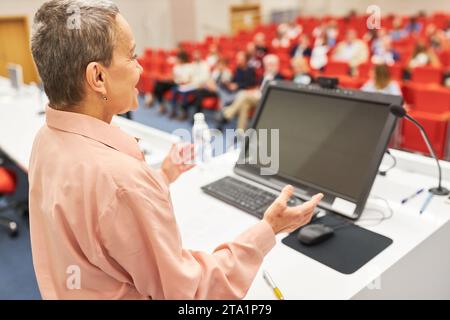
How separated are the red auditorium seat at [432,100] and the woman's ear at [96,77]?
157 inches

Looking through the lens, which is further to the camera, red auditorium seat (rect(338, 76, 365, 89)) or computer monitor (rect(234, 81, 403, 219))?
red auditorium seat (rect(338, 76, 365, 89))

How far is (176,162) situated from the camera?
153 cm

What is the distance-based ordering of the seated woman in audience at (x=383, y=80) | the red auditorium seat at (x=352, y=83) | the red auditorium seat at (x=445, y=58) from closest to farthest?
the seated woman in audience at (x=383, y=80) < the red auditorium seat at (x=352, y=83) < the red auditorium seat at (x=445, y=58)

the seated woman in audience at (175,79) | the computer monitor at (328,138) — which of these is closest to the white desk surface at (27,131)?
the computer monitor at (328,138)

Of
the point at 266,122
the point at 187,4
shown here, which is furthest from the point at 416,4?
the point at 266,122

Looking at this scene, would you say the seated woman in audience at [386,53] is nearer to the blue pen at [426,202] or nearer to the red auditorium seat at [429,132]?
the red auditorium seat at [429,132]

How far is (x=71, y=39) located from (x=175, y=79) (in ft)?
20.1

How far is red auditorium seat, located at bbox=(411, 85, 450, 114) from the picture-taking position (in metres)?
4.13

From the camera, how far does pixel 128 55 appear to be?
3.06 ft

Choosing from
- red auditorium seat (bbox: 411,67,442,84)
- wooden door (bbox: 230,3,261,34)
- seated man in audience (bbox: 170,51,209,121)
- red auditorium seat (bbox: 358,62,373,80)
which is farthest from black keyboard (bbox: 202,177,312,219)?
wooden door (bbox: 230,3,261,34)

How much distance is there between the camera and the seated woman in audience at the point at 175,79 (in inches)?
263

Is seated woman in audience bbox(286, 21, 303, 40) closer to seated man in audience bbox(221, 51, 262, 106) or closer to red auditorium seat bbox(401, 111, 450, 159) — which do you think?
seated man in audience bbox(221, 51, 262, 106)

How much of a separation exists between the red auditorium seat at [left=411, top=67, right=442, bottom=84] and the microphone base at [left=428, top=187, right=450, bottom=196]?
4.15m

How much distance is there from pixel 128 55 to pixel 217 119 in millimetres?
5200
